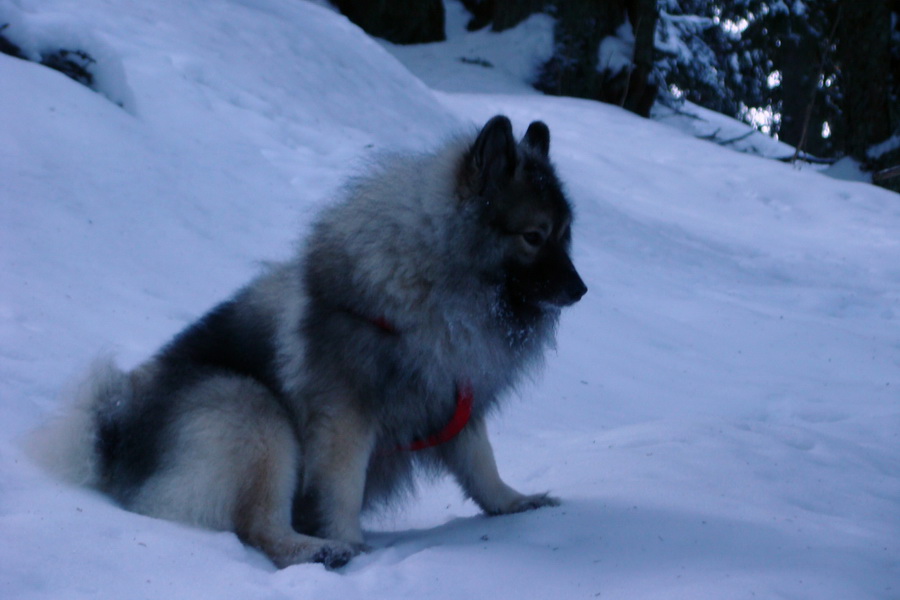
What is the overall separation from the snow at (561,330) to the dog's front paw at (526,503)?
157 mm

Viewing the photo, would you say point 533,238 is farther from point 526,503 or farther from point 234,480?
point 234,480

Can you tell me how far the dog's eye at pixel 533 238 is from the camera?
3158 mm

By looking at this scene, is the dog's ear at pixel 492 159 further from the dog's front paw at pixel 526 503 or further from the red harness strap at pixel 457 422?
the dog's front paw at pixel 526 503

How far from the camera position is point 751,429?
4641 mm

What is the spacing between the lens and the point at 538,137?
3.65 m

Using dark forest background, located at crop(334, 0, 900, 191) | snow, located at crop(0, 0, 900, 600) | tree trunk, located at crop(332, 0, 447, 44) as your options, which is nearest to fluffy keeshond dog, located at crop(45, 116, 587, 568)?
snow, located at crop(0, 0, 900, 600)

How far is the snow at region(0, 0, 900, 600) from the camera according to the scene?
2639 millimetres

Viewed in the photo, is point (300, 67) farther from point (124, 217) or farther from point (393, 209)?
point (393, 209)

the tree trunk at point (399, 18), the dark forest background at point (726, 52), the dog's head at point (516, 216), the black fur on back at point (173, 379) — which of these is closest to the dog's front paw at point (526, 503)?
the dog's head at point (516, 216)

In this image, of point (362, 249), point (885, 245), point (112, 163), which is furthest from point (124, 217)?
point (885, 245)

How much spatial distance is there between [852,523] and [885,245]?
820 cm

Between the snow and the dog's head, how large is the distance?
0.88m

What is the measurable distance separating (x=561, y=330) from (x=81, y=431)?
437cm

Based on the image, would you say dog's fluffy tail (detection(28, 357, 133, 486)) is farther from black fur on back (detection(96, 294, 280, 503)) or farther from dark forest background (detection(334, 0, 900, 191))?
dark forest background (detection(334, 0, 900, 191))
